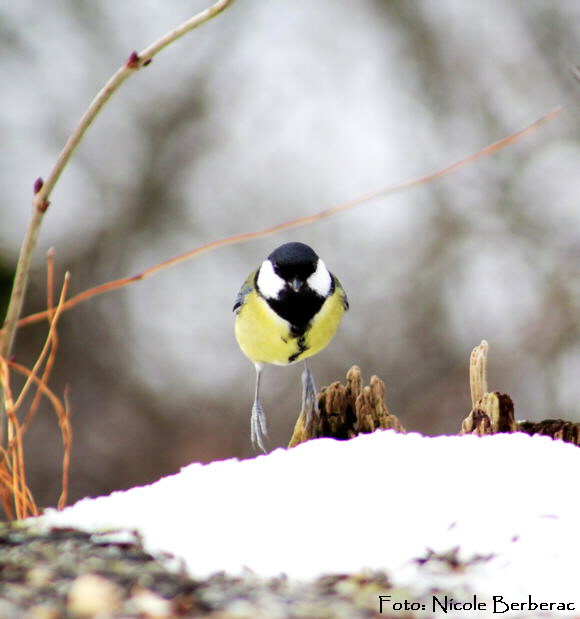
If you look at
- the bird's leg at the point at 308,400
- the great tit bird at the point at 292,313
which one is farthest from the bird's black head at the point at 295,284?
the bird's leg at the point at 308,400

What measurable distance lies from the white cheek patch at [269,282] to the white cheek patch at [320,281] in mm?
65

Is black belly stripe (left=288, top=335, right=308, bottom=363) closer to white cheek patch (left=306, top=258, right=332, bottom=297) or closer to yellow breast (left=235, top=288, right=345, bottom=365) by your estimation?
yellow breast (left=235, top=288, right=345, bottom=365)

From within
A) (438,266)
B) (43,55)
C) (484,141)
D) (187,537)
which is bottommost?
(187,537)

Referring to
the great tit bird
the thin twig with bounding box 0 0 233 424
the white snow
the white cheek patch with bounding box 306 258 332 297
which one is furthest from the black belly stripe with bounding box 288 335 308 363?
the thin twig with bounding box 0 0 233 424

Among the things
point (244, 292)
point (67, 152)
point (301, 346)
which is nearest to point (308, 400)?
point (301, 346)

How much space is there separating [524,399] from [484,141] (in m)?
1.19

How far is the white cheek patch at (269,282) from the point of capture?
1.80 m

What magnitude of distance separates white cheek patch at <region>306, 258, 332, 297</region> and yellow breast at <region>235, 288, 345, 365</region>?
24mm

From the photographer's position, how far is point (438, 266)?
380cm

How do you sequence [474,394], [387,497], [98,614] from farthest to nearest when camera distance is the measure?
[474,394], [387,497], [98,614]

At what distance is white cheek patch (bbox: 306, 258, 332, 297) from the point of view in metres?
1.79

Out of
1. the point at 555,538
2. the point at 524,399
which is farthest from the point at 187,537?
the point at 524,399

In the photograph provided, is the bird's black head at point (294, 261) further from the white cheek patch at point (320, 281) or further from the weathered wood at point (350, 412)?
the weathered wood at point (350, 412)

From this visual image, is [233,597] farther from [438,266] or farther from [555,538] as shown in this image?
[438,266]
